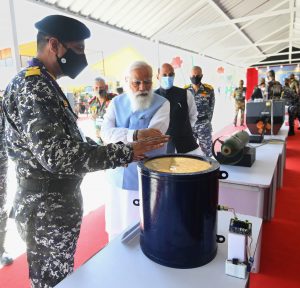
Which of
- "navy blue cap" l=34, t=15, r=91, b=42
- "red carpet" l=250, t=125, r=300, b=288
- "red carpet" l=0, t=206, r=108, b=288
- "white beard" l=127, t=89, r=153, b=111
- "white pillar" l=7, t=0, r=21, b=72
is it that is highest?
"white pillar" l=7, t=0, r=21, b=72

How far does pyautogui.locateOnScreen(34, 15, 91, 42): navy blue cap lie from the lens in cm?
83

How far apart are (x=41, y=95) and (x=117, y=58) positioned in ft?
12.1

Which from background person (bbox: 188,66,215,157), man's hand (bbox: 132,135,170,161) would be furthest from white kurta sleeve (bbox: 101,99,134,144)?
background person (bbox: 188,66,215,157)

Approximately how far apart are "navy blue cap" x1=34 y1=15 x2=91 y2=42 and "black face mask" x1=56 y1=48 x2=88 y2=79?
5 centimetres

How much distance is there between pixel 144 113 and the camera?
1.51m

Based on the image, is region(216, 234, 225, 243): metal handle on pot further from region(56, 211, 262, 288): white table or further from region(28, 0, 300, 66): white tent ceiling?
region(28, 0, 300, 66): white tent ceiling

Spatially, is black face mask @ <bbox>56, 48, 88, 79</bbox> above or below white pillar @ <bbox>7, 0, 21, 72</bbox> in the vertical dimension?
below

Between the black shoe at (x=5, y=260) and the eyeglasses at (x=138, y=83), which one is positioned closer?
the eyeglasses at (x=138, y=83)

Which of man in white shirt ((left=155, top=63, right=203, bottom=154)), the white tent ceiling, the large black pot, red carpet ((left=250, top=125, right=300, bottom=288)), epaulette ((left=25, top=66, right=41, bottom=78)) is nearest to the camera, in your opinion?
the large black pot

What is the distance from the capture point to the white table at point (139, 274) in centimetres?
71

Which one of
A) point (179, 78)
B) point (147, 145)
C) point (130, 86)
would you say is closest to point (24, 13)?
point (130, 86)

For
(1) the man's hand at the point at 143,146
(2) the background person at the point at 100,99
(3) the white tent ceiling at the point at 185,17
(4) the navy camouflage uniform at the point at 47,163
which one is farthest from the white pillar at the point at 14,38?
(1) the man's hand at the point at 143,146

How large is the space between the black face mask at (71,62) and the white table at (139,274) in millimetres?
622

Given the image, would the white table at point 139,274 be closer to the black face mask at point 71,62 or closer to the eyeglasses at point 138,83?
the black face mask at point 71,62
